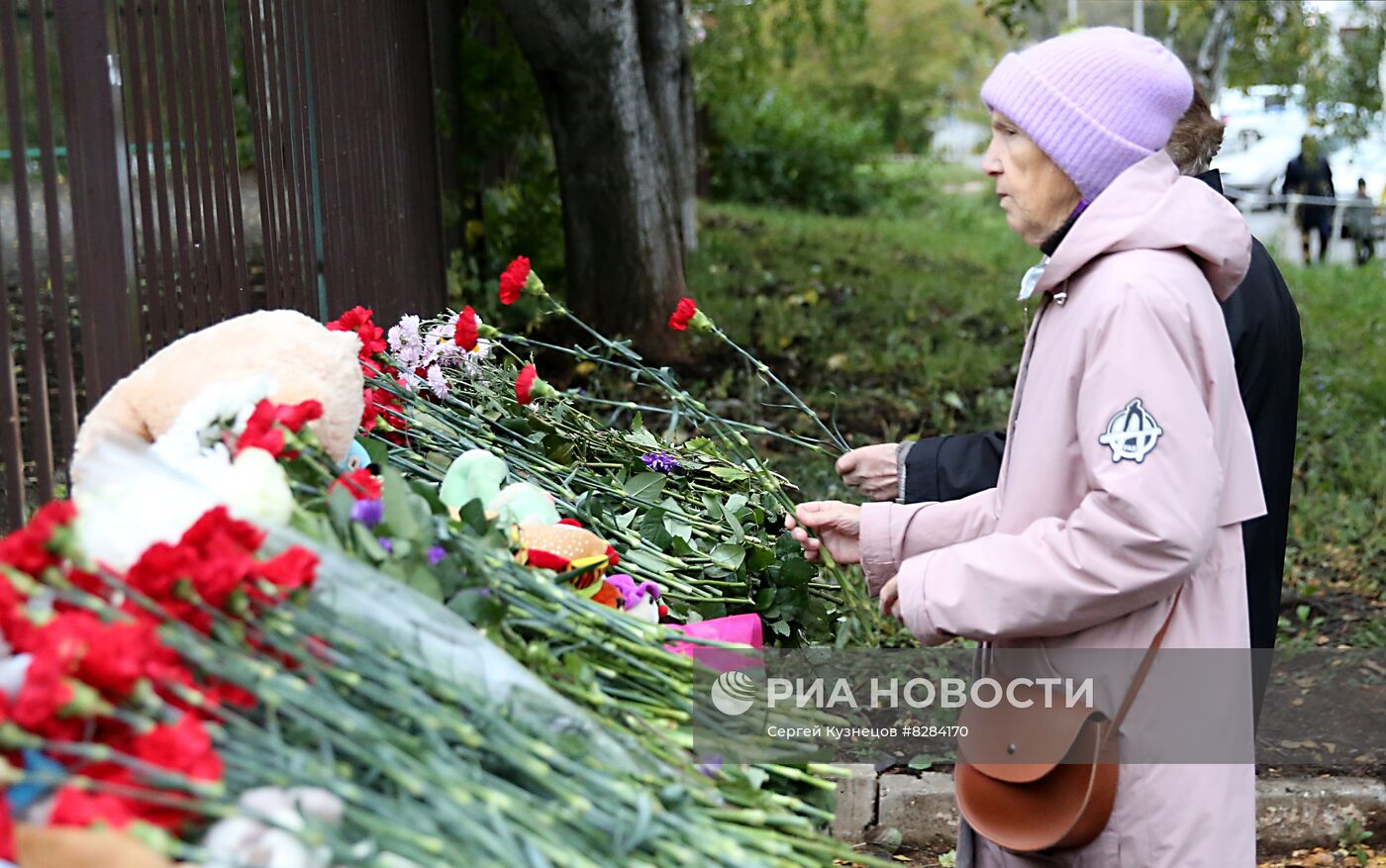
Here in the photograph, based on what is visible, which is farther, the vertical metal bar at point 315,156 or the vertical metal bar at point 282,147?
the vertical metal bar at point 315,156

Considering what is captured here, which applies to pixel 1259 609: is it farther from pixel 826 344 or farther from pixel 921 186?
pixel 921 186

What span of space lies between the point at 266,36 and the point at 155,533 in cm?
223

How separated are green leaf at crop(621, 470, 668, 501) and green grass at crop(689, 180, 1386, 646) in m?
1.30

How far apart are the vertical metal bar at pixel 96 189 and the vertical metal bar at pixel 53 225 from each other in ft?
0.09

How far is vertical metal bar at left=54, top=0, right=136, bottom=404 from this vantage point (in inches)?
85.7

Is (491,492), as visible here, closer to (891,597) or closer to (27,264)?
(891,597)

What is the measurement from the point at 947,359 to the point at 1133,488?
6.36 meters

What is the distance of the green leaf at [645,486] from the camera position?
236 centimetres

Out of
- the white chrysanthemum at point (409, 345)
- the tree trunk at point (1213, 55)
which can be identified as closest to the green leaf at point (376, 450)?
the white chrysanthemum at point (409, 345)

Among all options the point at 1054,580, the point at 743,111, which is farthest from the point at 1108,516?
the point at 743,111

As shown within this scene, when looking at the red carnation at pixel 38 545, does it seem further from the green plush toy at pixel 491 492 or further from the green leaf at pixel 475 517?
the green plush toy at pixel 491 492

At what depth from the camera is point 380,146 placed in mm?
4387

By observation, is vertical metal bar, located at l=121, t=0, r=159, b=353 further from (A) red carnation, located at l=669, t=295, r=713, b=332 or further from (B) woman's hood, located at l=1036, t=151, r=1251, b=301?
(B) woman's hood, located at l=1036, t=151, r=1251, b=301

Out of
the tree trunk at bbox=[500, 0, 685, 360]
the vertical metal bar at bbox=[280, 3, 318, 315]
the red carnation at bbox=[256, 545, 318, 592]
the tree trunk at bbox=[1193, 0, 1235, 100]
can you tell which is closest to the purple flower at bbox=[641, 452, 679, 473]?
the red carnation at bbox=[256, 545, 318, 592]
